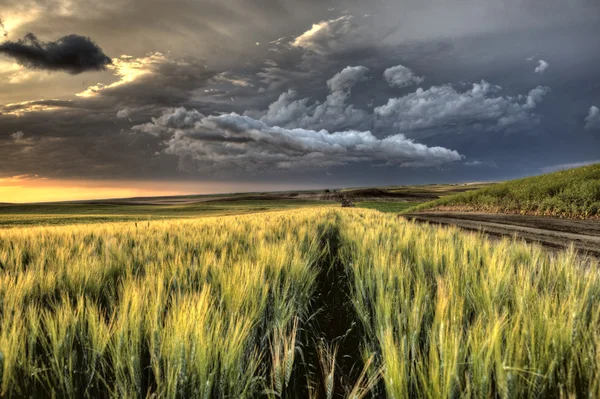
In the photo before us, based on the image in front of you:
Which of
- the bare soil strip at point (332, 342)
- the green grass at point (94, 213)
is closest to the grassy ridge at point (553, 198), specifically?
the bare soil strip at point (332, 342)

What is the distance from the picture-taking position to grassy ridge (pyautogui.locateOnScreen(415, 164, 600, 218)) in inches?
553

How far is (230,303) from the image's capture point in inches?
75.4

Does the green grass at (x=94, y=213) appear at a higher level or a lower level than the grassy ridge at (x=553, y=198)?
lower

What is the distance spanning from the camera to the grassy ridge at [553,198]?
14.0 metres

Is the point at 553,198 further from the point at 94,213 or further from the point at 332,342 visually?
the point at 94,213

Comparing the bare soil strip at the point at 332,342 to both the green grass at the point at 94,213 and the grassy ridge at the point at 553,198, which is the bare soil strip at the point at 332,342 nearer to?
the grassy ridge at the point at 553,198

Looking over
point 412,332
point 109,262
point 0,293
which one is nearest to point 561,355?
point 412,332

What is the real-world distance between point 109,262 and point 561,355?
3.74 m

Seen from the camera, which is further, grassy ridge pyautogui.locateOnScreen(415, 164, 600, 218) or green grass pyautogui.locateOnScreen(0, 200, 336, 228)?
green grass pyautogui.locateOnScreen(0, 200, 336, 228)

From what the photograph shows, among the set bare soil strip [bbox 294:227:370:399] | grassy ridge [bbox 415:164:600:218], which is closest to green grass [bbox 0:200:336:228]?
bare soil strip [bbox 294:227:370:399]

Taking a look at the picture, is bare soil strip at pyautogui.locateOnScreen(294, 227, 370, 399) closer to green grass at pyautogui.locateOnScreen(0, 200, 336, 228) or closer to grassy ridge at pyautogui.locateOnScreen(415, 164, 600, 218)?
grassy ridge at pyautogui.locateOnScreen(415, 164, 600, 218)

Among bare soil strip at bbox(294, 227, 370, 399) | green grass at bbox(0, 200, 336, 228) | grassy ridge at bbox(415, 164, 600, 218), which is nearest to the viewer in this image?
bare soil strip at bbox(294, 227, 370, 399)

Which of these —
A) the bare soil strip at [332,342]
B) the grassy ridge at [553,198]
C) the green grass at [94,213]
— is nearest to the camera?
the bare soil strip at [332,342]

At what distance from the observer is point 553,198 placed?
16156mm
